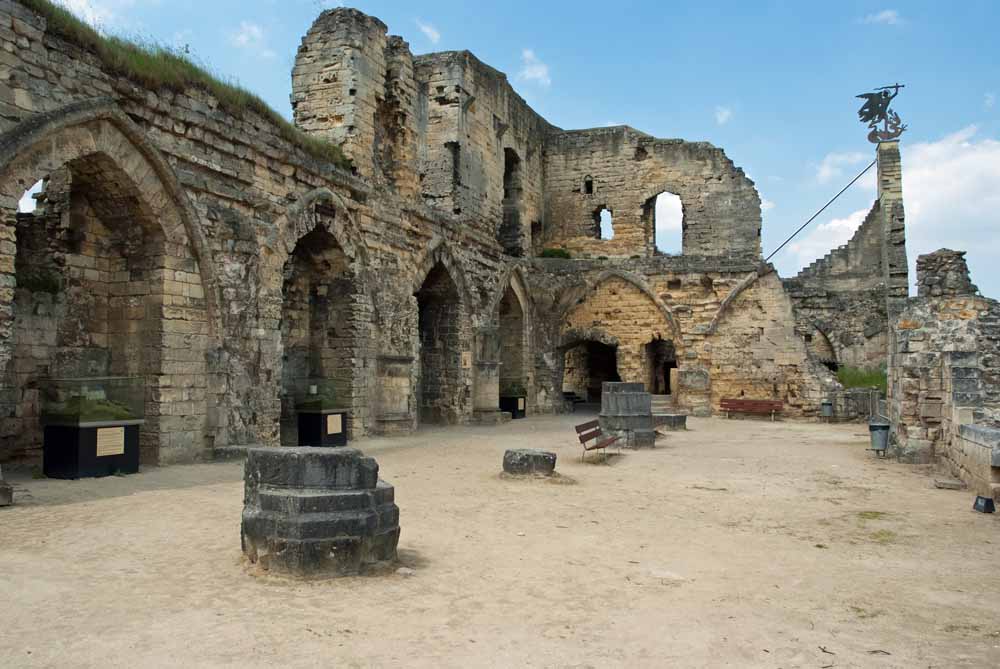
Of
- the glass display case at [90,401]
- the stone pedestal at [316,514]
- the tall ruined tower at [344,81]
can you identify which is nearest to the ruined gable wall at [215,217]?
the glass display case at [90,401]

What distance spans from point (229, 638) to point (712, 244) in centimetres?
2039

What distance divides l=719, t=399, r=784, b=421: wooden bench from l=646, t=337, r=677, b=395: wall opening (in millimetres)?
2270

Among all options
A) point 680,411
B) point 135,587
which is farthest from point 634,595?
point 680,411

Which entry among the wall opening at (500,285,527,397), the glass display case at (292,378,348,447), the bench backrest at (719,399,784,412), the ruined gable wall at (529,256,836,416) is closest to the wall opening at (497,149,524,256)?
the ruined gable wall at (529,256,836,416)

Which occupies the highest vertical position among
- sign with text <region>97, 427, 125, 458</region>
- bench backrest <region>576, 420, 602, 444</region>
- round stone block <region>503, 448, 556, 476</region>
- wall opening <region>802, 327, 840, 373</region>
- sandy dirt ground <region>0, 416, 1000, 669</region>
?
wall opening <region>802, 327, 840, 373</region>

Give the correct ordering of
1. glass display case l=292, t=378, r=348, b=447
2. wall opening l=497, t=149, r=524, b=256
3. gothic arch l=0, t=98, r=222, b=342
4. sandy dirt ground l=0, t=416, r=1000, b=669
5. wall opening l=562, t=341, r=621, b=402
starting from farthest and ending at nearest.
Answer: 1. wall opening l=562, t=341, r=621, b=402
2. wall opening l=497, t=149, r=524, b=256
3. glass display case l=292, t=378, r=348, b=447
4. gothic arch l=0, t=98, r=222, b=342
5. sandy dirt ground l=0, t=416, r=1000, b=669

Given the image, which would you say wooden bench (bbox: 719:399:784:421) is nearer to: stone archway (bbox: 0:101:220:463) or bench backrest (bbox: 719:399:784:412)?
bench backrest (bbox: 719:399:784:412)

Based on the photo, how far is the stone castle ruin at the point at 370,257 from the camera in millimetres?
8164

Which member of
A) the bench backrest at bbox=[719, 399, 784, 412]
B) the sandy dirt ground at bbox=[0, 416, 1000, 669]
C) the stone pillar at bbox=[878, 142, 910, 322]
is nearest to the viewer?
the sandy dirt ground at bbox=[0, 416, 1000, 669]

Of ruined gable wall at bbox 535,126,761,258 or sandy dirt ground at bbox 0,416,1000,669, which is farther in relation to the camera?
ruined gable wall at bbox 535,126,761,258

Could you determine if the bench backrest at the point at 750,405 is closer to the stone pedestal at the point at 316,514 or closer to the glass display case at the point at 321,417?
the glass display case at the point at 321,417

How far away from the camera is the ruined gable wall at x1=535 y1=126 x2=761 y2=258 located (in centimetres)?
2184

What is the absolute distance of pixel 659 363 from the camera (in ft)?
75.3

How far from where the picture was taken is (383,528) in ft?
14.5
